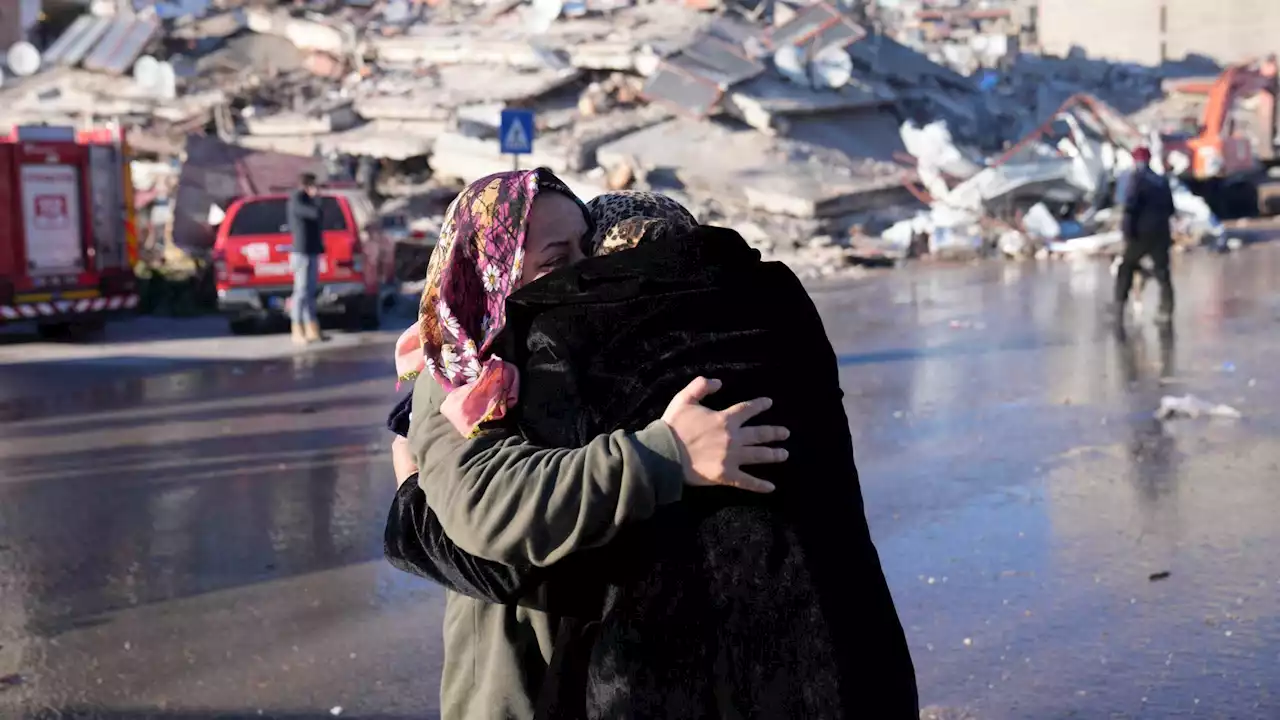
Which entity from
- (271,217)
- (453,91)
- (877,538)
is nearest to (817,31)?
(453,91)

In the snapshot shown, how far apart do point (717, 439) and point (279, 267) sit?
16.3 meters

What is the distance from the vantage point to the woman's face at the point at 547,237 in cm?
236

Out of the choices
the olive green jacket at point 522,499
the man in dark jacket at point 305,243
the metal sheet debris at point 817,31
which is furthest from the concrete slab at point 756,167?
the olive green jacket at point 522,499

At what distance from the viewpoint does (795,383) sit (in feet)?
7.29

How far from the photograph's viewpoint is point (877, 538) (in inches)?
284

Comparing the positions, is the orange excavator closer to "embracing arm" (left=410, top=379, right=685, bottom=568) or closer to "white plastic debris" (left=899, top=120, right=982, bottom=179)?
"white plastic debris" (left=899, top=120, right=982, bottom=179)

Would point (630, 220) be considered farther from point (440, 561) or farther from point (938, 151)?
point (938, 151)

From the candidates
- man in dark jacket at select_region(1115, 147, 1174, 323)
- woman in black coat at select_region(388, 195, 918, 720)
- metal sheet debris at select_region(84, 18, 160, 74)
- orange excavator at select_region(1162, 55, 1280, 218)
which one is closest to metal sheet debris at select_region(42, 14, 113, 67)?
metal sheet debris at select_region(84, 18, 160, 74)

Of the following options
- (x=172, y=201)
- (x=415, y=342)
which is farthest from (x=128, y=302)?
(x=415, y=342)

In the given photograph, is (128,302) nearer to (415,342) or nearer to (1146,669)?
(1146,669)

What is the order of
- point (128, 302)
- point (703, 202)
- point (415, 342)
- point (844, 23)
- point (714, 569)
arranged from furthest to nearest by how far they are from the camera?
point (844, 23) → point (703, 202) → point (128, 302) → point (415, 342) → point (714, 569)

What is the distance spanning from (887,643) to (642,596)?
412 mm

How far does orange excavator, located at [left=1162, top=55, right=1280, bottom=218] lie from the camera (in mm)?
32781

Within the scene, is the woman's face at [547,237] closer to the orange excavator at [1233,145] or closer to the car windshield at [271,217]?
the car windshield at [271,217]
